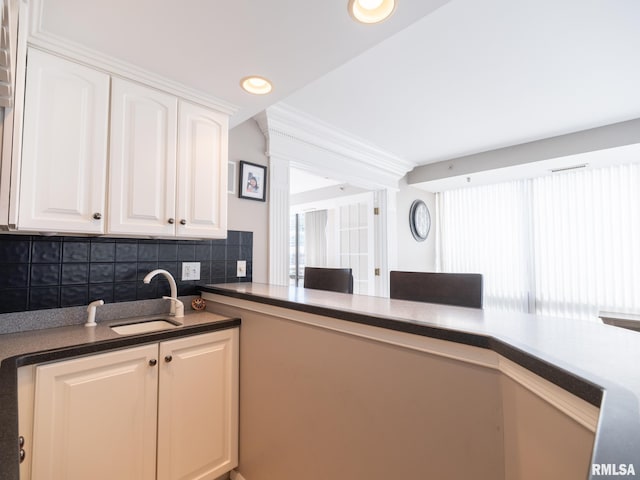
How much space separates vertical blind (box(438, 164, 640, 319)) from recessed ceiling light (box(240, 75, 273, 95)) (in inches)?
134

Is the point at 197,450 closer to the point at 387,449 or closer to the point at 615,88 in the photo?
the point at 387,449

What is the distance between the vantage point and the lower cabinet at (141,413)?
1123 millimetres

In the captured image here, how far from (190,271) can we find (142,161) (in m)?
0.73

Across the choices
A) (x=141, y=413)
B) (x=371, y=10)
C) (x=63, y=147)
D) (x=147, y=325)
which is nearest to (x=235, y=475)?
(x=141, y=413)

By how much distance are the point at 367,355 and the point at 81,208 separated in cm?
138

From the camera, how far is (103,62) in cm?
137

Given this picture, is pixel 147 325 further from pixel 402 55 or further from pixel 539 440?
pixel 402 55

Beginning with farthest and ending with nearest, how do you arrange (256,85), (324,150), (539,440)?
(324,150) < (256,85) < (539,440)

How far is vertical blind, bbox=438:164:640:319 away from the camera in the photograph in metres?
2.99

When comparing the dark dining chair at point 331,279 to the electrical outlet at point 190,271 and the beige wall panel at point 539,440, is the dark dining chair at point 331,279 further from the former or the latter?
the beige wall panel at point 539,440

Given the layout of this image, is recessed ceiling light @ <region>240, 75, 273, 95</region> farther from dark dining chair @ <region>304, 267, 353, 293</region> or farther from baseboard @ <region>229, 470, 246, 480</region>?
baseboard @ <region>229, 470, 246, 480</region>

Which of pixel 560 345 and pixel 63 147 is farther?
pixel 63 147

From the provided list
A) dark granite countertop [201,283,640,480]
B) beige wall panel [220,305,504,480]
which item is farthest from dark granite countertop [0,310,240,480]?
dark granite countertop [201,283,640,480]

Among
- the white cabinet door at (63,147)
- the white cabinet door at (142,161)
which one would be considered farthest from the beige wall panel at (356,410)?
the white cabinet door at (63,147)
